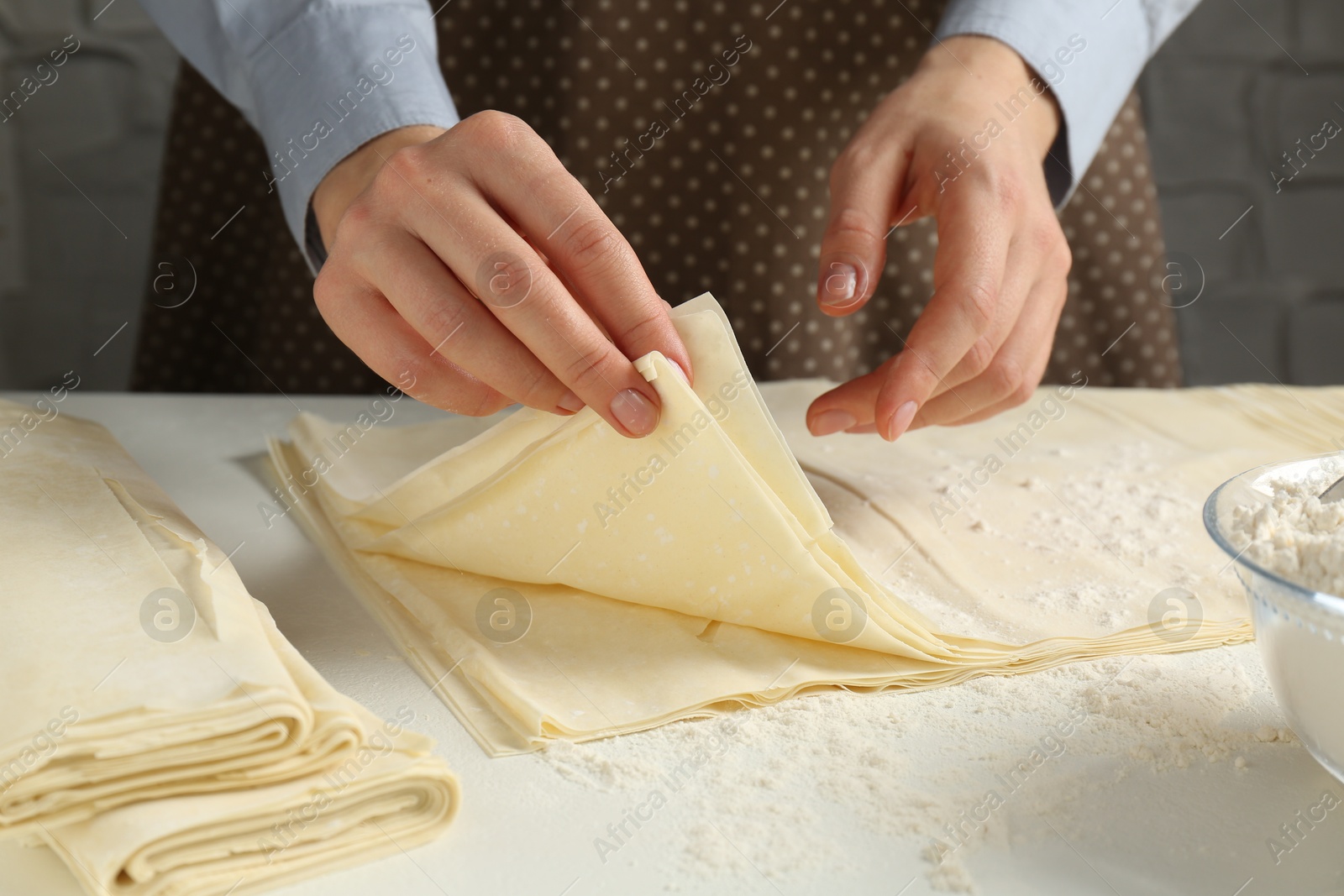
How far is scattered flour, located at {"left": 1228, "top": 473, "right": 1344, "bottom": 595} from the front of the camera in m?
0.57

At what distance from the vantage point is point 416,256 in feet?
2.58

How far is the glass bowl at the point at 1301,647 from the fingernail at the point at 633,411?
37cm

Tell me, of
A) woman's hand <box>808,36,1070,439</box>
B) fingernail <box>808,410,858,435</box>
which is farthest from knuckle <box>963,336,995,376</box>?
fingernail <box>808,410,858,435</box>

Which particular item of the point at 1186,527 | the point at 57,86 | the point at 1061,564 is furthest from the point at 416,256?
the point at 57,86

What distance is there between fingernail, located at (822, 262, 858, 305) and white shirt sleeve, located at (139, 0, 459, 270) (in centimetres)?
41

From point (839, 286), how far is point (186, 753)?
2.08 feet

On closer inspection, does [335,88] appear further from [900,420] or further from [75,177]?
[75,177]

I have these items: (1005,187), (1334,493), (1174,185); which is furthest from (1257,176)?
(1334,493)

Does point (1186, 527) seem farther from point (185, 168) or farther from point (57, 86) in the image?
point (57, 86)

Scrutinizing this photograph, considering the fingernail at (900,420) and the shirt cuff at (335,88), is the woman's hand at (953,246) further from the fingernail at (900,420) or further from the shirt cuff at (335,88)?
the shirt cuff at (335,88)

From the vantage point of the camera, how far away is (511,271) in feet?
2.42

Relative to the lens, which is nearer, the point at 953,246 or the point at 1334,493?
the point at 1334,493

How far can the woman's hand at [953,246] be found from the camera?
0.94 metres

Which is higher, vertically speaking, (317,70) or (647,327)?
(317,70)
